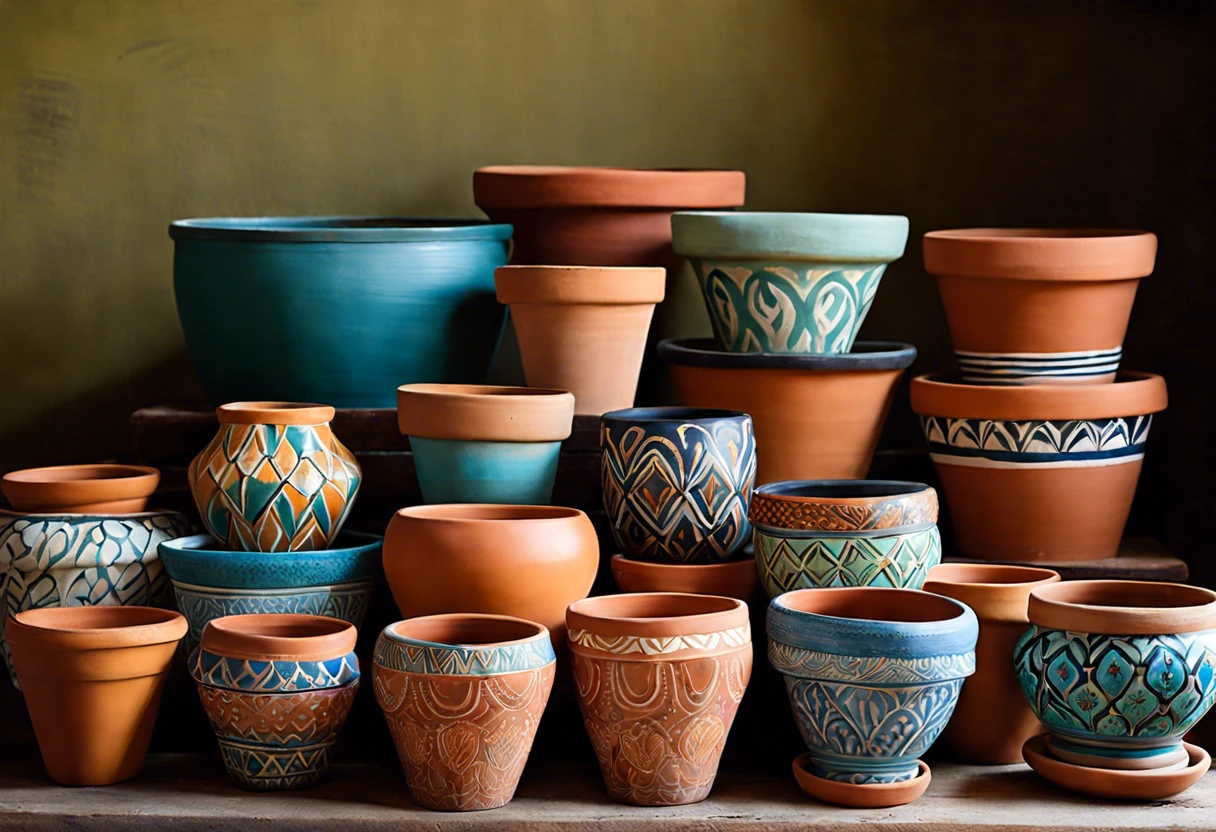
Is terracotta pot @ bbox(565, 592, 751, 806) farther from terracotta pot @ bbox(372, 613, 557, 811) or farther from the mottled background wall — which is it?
the mottled background wall

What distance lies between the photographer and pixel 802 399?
171 cm

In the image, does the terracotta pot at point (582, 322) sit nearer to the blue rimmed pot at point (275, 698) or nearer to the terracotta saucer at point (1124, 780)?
the blue rimmed pot at point (275, 698)

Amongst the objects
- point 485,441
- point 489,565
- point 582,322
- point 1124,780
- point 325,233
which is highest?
point 325,233

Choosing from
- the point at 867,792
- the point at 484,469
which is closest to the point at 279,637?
the point at 484,469

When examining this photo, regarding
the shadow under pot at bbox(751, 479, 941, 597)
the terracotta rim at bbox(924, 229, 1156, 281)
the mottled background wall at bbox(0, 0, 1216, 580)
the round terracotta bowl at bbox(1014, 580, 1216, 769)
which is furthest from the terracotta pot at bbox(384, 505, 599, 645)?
the mottled background wall at bbox(0, 0, 1216, 580)

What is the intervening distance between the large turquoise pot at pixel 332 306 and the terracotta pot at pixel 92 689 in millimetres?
407

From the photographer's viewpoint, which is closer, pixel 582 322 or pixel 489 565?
pixel 489 565

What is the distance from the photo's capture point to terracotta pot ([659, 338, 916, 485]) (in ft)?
5.58

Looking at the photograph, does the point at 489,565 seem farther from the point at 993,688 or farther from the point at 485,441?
the point at 993,688

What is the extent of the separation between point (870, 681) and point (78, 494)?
95 centimetres

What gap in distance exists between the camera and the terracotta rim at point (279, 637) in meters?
1.40

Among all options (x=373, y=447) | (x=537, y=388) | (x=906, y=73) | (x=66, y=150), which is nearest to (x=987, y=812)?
(x=537, y=388)

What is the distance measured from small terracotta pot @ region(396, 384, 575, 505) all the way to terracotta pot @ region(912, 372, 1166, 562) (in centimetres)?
50

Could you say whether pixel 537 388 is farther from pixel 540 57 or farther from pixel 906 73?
pixel 906 73
